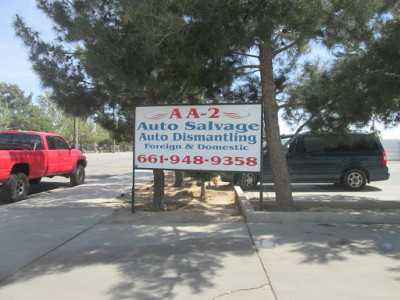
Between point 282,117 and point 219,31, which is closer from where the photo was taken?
point 219,31

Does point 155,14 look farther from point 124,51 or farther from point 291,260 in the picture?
point 291,260

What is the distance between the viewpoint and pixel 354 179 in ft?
33.6

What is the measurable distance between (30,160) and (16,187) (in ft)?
2.92

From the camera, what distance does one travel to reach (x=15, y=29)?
24.5 feet

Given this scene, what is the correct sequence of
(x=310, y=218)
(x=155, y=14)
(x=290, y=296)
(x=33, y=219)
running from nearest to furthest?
(x=290, y=296), (x=155, y=14), (x=310, y=218), (x=33, y=219)

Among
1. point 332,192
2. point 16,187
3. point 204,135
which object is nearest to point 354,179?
point 332,192

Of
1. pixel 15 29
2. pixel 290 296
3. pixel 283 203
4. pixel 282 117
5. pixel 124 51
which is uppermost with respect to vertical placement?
pixel 15 29

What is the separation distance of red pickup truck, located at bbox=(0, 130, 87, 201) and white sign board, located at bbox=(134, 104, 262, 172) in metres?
3.80

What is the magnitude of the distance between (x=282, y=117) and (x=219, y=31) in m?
Result: 3.00

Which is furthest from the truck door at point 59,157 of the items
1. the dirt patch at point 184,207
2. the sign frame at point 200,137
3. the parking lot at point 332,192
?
the parking lot at point 332,192

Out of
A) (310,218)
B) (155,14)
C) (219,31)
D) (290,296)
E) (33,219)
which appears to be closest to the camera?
(290,296)

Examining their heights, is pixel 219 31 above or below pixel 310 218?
above

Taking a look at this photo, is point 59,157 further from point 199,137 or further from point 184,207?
point 199,137

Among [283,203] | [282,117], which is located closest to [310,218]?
[283,203]
